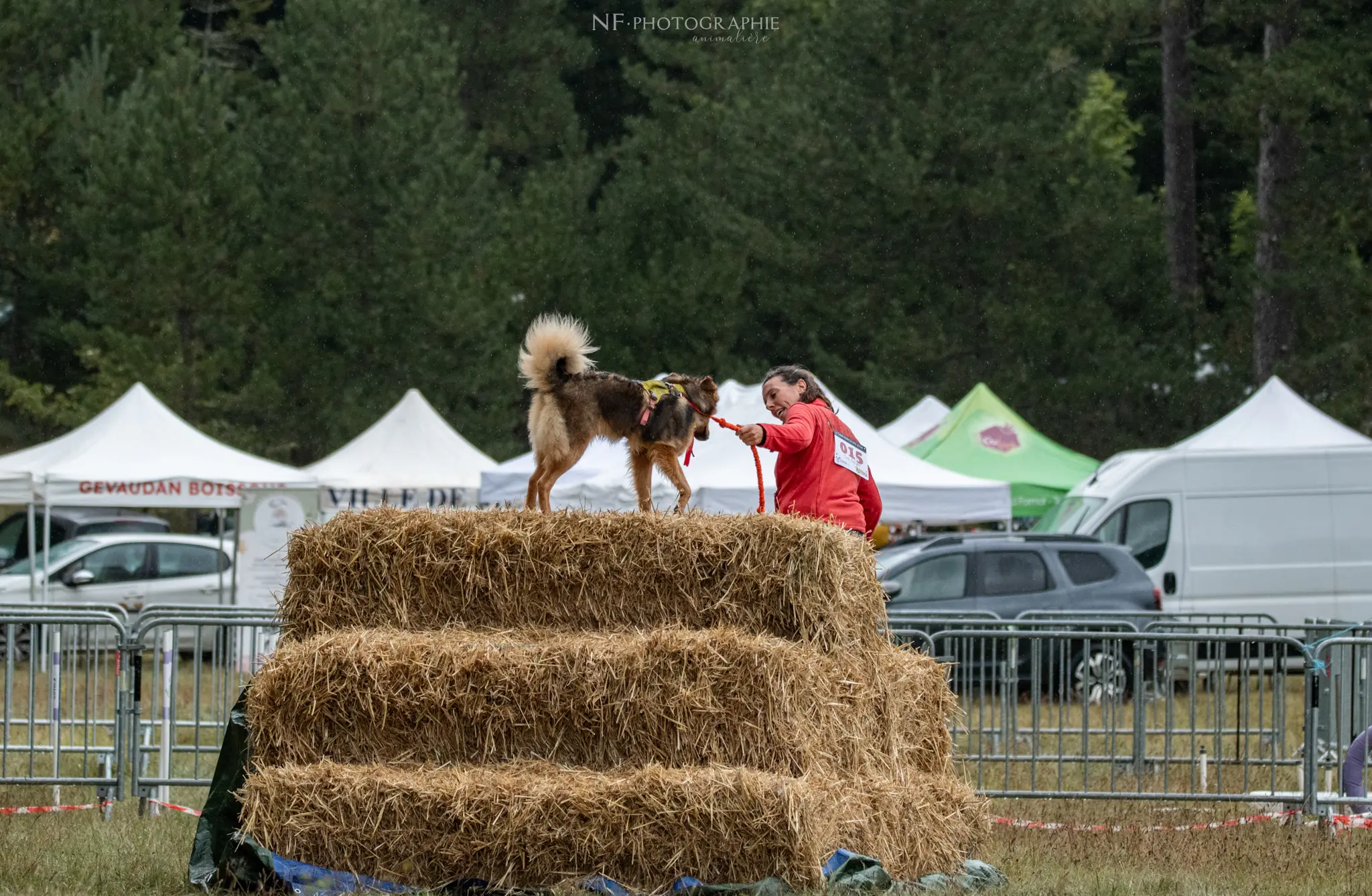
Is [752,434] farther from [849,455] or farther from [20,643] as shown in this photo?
[20,643]

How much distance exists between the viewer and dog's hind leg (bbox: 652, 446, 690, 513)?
7191 millimetres

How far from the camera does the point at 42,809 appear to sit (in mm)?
9094

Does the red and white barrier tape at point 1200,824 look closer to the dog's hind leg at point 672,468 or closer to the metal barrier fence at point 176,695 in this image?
the dog's hind leg at point 672,468

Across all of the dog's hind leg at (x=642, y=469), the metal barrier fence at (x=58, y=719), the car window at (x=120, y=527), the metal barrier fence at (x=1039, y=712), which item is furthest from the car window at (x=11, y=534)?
the dog's hind leg at (x=642, y=469)

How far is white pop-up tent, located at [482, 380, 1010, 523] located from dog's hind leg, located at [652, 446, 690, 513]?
31.7 ft

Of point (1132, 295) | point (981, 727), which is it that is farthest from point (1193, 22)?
point (981, 727)

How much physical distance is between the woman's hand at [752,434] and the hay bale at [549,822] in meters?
1.46

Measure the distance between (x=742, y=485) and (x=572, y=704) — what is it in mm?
11317

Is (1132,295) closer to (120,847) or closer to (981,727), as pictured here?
(981,727)

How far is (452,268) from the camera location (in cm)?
3098

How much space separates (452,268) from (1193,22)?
15941 mm

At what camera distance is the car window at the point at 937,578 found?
16.1 metres

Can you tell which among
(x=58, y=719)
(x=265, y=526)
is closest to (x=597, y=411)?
(x=58, y=719)

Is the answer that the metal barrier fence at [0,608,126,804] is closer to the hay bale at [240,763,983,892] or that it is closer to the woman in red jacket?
the hay bale at [240,763,983,892]
